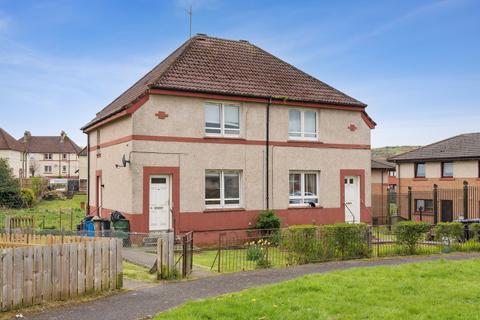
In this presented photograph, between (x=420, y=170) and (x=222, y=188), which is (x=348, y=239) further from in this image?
(x=420, y=170)

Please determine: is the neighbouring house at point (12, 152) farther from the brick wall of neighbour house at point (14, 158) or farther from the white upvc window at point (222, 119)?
the white upvc window at point (222, 119)

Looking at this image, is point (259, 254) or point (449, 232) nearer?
point (259, 254)

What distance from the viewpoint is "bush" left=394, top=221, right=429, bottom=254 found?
54.6 feet

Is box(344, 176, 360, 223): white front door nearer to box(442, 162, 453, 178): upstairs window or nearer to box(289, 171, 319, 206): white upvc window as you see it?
box(289, 171, 319, 206): white upvc window

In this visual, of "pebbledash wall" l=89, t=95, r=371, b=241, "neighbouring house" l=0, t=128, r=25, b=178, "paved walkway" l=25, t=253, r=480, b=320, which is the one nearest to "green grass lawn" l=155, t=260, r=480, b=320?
"paved walkway" l=25, t=253, r=480, b=320

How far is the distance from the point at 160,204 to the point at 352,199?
9.86 metres

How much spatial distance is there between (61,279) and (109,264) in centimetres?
109

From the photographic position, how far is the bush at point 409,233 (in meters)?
16.6

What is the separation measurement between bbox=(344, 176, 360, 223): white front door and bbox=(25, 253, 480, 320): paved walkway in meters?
10.3

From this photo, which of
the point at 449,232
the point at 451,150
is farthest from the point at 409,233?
the point at 451,150

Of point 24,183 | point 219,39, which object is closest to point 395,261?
point 219,39

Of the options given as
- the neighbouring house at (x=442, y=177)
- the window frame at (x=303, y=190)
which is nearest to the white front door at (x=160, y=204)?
the window frame at (x=303, y=190)

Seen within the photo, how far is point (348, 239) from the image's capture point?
15.5 m

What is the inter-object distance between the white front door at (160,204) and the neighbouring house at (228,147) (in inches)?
1.6
